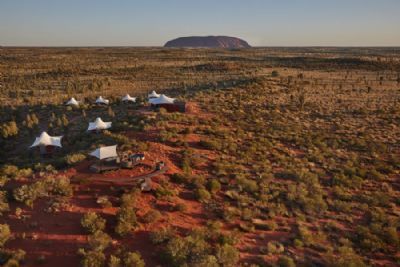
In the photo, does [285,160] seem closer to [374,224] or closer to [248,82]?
[374,224]

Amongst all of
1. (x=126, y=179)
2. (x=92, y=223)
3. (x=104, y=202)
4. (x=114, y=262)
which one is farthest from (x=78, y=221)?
(x=126, y=179)

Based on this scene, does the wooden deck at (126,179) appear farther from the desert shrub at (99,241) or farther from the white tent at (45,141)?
the white tent at (45,141)

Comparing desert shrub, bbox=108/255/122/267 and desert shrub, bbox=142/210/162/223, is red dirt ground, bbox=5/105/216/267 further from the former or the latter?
desert shrub, bbox=108/255/122/267

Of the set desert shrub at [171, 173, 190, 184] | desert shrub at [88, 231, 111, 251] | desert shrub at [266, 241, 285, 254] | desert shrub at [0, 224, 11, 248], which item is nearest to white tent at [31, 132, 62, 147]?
desert shrub at [171, 173, 190, 184]

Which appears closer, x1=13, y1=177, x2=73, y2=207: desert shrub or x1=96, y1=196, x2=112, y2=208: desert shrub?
x1=13, y1=177, x2=73, y2=207: desert shrub

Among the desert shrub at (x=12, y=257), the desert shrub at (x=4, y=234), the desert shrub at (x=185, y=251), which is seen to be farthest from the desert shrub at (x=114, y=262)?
the desert shrub at (x=4, y=234)
